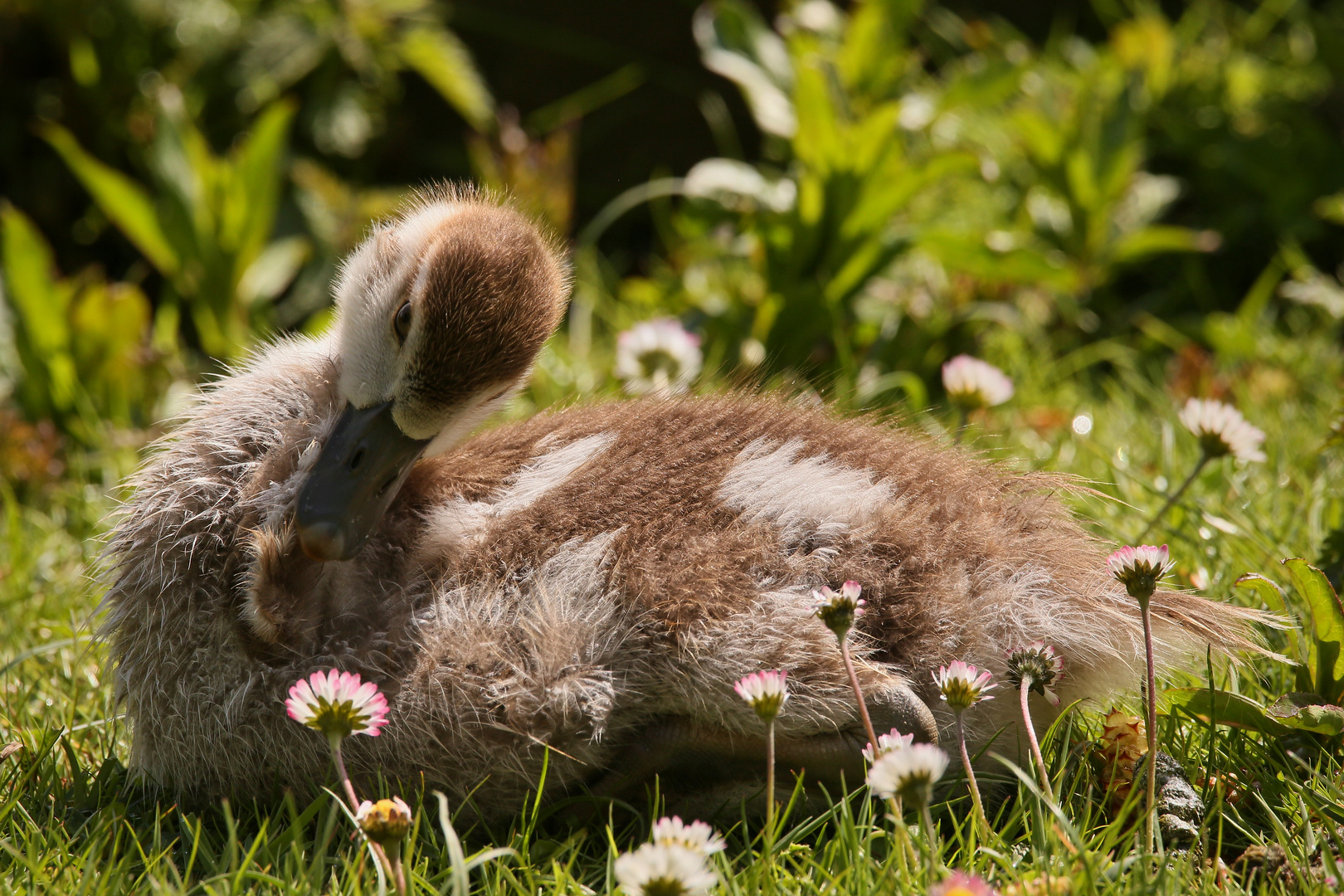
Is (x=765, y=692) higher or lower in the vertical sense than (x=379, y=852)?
higher

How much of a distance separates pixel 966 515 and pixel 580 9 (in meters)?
4.75

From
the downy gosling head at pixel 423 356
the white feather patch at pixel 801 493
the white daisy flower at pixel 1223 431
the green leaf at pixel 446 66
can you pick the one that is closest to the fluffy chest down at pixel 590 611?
the white feather patch at pixel 801 493

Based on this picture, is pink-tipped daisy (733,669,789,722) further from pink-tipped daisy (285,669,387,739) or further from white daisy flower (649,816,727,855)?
pink-tipped daisy (285,669,387,739)

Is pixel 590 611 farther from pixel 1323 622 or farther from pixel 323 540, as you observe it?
pixel 1323 622

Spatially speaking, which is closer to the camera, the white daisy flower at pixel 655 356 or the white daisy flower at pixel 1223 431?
the white daisy flower at pixel 1223 431

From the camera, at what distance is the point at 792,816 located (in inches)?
82.8

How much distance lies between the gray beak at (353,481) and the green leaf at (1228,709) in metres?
1.41

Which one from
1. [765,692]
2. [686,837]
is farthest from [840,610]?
[686,837]

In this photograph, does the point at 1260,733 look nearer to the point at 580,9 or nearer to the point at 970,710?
the point at 970,710

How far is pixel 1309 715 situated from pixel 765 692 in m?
0.99

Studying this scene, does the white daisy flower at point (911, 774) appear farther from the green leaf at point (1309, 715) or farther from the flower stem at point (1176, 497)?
the flower stem at point (1176, 497)

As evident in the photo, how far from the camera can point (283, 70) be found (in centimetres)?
512

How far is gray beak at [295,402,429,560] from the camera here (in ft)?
6.48

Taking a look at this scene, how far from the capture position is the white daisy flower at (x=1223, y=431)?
2438 mm
